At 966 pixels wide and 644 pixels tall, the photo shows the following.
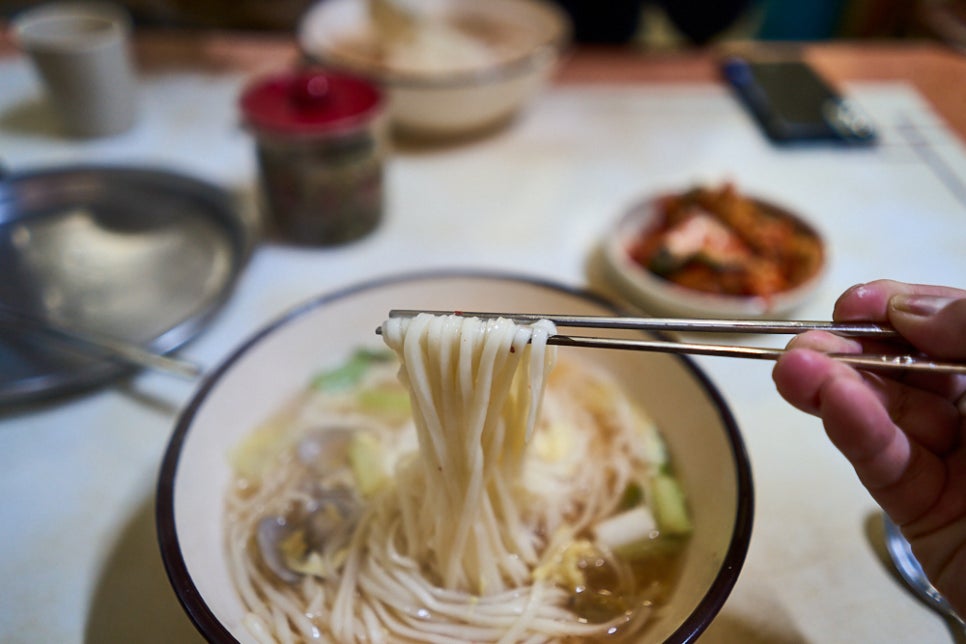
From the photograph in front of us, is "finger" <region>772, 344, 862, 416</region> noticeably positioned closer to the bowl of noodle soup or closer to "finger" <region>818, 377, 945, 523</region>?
"finger" <region>818, 377, 945, 523</region>

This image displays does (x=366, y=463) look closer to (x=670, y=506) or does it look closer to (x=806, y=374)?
(x=670, y=506)

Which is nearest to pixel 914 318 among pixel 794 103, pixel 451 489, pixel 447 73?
pixel 451 489

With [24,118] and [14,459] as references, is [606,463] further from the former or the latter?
[24,118]

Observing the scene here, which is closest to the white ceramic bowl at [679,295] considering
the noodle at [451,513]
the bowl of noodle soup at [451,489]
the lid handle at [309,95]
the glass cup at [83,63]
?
the bowl of noodle soup at [451,489]

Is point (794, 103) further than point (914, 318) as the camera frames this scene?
Yes

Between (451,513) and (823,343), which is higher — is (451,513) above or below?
below

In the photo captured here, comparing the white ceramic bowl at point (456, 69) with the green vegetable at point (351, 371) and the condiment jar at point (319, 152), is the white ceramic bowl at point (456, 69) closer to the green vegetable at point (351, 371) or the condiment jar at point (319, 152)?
the condiment jar at point (319, 152)
